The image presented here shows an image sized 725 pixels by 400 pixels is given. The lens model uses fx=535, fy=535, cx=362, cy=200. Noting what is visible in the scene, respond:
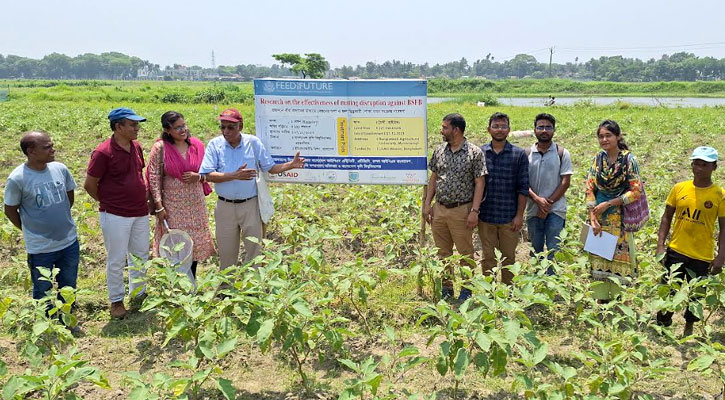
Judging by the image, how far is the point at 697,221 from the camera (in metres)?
3.87

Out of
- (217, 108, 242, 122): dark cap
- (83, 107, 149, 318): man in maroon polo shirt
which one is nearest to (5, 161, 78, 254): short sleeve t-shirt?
(83, 107, 149, 318): man in maroon polo shirt

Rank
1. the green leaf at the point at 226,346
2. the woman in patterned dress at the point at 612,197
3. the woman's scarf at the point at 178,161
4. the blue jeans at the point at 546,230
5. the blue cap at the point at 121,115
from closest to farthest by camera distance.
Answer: the green leaf at the point at 226,346 → the woman in patterned dress at the point at 612,197 → the blue cap at the point at 121,115 → the woman's scarf at the point at 178,161 → the blue jeans at the point at 546,230

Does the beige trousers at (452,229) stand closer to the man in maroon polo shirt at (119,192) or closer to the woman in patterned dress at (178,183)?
the woman in patterned dress at (178,183)

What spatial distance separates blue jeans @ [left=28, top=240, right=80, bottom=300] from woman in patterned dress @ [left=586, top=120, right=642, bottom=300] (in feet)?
13.7

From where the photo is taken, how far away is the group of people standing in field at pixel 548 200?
390 cm

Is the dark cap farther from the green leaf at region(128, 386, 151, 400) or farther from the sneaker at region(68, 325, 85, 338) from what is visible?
the green leaf at region(128, 386, 151, 400)

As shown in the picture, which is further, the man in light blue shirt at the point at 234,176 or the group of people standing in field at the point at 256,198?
the man in light blue shirt at the point at 234,176

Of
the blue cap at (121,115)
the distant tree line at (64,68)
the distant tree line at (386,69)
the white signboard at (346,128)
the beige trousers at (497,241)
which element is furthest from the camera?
the distant tree line at (64,68)

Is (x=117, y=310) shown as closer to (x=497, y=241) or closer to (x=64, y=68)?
(x=497, y=241)

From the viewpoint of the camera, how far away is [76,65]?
141 m

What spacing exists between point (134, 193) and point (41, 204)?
0.66 metres

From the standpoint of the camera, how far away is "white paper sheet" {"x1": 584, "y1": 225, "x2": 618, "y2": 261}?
4.17 metres

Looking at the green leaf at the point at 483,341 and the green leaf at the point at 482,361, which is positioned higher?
the green leaf at the point at 483,341

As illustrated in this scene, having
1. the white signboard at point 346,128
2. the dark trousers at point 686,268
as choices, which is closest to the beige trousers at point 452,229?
the white signboard at point 346,128
